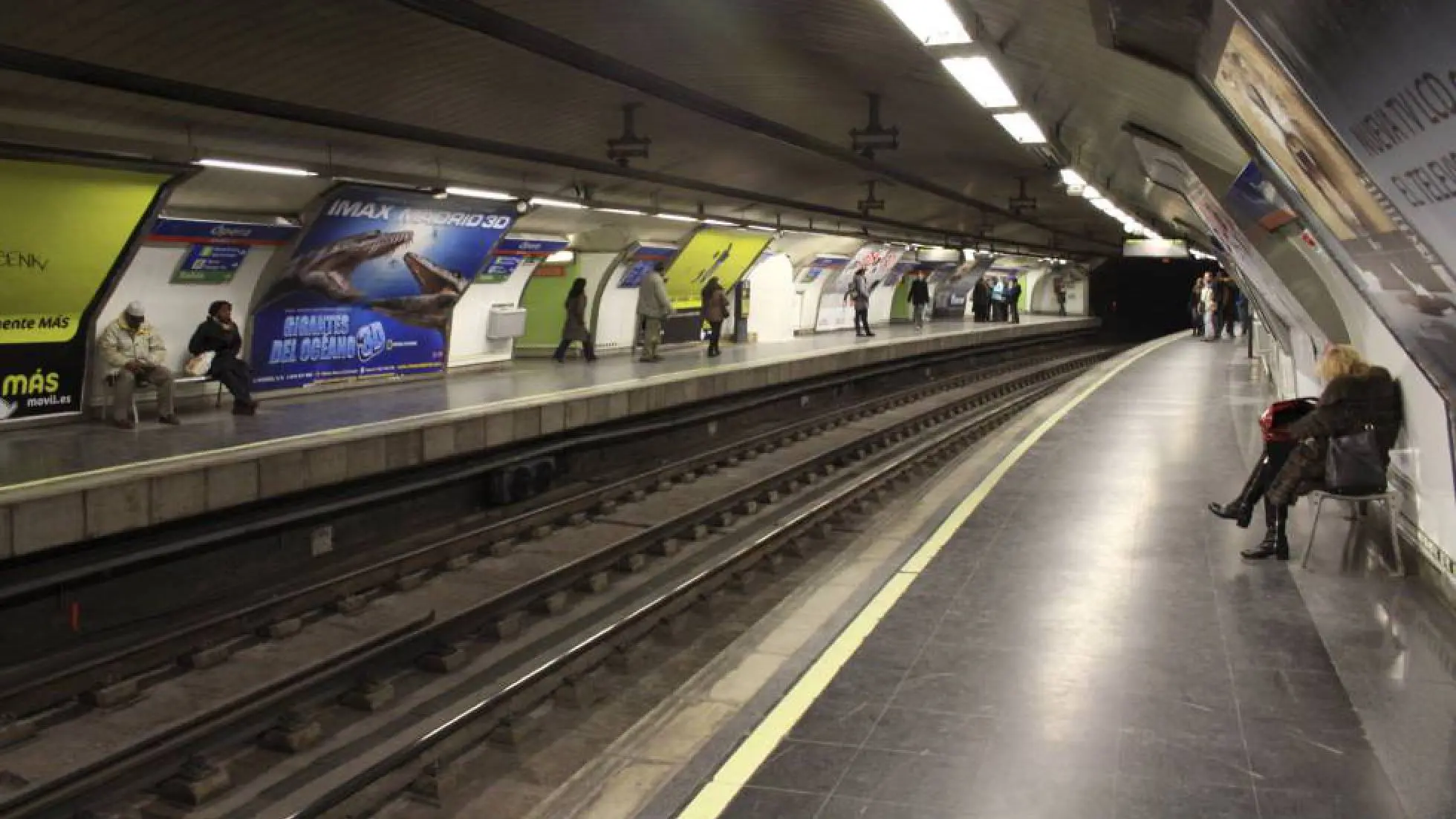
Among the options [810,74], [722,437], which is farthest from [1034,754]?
[722,437]

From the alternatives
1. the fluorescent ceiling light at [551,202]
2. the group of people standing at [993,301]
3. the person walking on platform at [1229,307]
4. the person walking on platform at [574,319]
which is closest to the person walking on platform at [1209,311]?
the person walking on platform at [1229,307]

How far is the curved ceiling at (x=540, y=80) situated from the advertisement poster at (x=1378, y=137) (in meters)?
1.01

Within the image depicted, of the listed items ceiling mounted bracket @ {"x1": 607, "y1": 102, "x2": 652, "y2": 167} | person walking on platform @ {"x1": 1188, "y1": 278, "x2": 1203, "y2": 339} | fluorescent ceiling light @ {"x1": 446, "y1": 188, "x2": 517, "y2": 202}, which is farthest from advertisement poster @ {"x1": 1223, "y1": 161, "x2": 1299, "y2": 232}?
person walking on platform @ {"x1": 1188, "y1": 278, "x2": 1203, "y2": 339}

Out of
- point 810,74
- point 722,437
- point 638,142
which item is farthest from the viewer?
point 722,437

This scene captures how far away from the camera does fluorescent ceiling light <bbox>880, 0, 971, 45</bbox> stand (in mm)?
5586

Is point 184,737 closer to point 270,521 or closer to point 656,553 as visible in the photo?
point 270,521

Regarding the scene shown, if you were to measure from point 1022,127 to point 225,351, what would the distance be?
7.42 meters

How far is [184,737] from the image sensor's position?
15.4 ft

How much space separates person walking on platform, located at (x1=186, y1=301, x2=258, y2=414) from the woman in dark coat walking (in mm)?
8481

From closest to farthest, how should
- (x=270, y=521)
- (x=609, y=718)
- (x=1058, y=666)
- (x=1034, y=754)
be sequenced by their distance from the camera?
1. (x=1034, y=754)
2. (x=1058, y=666)
3. (x=609, y=718)
4. (x=270, y=521)

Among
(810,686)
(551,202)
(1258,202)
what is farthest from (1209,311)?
(810,686)

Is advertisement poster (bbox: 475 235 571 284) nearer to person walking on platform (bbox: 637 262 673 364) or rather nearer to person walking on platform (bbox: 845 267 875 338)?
person walking on platform (bbox: 637 262 673 364)

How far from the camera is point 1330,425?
6.03 m

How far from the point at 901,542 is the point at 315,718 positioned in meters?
3.77
